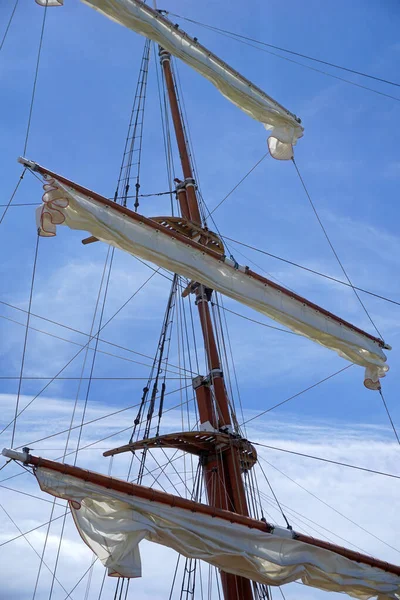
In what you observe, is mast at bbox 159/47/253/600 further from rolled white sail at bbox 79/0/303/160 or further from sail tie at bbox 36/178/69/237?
sail tie at bbox 36/178/69/237

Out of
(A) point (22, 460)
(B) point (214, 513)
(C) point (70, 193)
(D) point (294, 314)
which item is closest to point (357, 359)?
(D) point (294, 314)

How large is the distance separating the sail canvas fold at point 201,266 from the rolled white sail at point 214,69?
5.17 metres

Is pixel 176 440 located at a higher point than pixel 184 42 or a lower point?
lower

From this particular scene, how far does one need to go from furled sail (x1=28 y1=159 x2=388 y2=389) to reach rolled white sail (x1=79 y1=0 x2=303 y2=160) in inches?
203

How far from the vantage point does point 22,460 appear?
10742 millimetres

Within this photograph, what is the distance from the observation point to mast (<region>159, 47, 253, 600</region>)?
44.7 ft

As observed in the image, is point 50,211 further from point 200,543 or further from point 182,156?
point 182,156

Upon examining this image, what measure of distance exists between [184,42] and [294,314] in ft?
24.7

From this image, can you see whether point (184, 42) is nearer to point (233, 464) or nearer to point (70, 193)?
point (70, 193)

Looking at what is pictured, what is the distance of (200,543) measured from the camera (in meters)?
12.3

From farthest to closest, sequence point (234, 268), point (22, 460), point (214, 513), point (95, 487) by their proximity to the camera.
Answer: point (234, 268)
point (214, 513)
point (95, 487)
point (22, 460)

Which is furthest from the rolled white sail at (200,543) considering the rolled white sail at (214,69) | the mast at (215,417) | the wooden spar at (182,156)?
the rolled white sail at (214,69)

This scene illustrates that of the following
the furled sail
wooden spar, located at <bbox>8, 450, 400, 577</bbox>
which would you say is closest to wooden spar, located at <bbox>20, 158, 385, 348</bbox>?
the furled sail

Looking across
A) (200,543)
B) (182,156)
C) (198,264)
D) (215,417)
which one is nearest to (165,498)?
(200,543)
